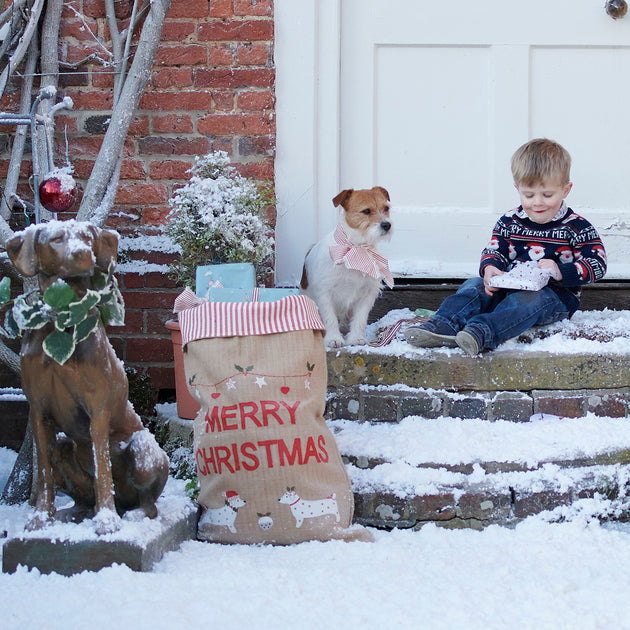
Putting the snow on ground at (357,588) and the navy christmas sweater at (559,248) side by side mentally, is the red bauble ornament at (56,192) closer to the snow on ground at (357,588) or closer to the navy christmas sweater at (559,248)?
the snow on ground at (357,588)

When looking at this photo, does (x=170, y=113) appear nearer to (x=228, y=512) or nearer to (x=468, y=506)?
(x=228, y=512)

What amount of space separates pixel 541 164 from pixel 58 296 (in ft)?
6.07

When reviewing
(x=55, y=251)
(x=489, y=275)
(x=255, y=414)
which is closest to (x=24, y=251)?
(x=55, y=251)

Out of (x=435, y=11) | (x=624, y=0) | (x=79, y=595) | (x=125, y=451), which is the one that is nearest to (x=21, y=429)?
(x=125, y=451)

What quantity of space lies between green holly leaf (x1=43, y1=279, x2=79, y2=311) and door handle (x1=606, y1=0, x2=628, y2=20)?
2.78 metres

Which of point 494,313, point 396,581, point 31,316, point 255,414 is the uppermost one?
point 31,316

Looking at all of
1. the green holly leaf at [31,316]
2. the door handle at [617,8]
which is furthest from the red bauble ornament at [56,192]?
the door handle at [617,8]

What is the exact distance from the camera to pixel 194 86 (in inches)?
134

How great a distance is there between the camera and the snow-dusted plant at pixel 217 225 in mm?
2885

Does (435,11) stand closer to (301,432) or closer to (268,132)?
(268,132)

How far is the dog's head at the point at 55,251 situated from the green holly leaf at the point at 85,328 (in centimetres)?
11

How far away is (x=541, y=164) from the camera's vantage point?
2.90 metres

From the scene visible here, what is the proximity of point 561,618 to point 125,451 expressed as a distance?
118cm

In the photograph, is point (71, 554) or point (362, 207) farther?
point (362, 207)
